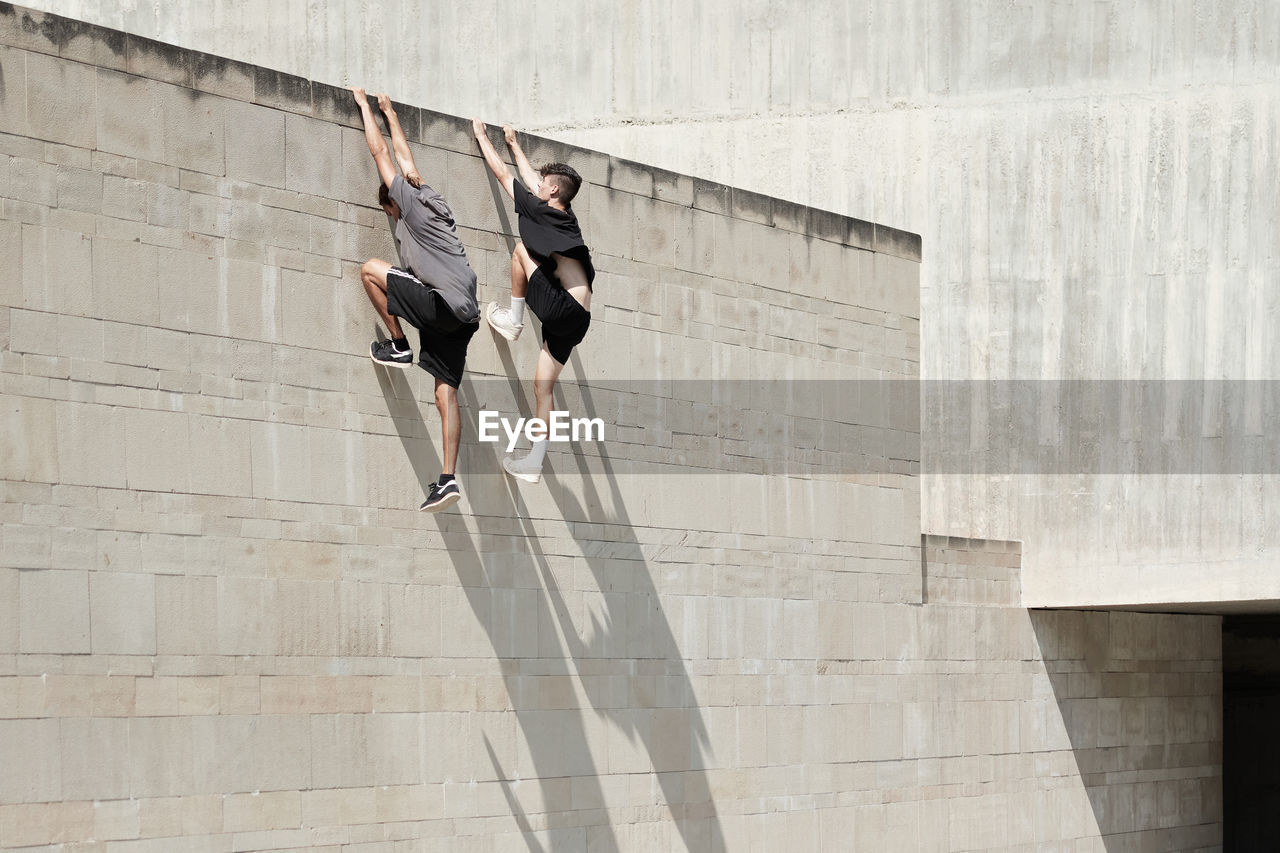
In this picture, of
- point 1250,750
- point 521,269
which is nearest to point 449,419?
point 521,269

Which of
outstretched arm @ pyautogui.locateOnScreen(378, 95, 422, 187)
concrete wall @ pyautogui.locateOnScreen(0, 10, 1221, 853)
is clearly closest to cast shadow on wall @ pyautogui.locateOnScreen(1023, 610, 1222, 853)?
concrete wall @ pyautogui.locateOnScreen(0, 10, 1221, 853)

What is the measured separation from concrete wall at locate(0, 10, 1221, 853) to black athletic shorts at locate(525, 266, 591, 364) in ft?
1.72

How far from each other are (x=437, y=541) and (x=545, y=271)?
175cm

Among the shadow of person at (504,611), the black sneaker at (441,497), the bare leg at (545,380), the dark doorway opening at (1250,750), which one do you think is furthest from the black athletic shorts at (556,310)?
the dark doorway opening at (1250,750)

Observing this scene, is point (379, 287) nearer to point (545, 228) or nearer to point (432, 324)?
point (432, 324)

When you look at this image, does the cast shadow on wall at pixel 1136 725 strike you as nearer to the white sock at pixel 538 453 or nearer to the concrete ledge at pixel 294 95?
the concrete ledge at pixel 294 95

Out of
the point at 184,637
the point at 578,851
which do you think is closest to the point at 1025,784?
the point at 578,851

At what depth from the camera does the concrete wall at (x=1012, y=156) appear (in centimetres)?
1620

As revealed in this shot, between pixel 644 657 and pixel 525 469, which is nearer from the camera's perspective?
pixel 525 469

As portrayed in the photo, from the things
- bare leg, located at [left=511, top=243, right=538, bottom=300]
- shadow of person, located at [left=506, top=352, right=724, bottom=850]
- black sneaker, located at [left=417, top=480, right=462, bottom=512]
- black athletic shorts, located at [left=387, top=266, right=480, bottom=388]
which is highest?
bare leg, located at [left=511, top=243, right=538, bottom=300]

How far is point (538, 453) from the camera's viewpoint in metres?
11.6

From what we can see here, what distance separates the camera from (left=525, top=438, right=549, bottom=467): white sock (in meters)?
11.6

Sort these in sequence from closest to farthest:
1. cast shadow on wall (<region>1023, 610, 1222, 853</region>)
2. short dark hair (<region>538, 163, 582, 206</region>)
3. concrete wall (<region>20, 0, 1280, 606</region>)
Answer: short dark hair (<region>538, 163, 582, 206</region>)
concrete wall (<region>20, 0, 1280, 606</region>)
cast shadow on wall (<region>1023, 610, 1222, 853</region>)

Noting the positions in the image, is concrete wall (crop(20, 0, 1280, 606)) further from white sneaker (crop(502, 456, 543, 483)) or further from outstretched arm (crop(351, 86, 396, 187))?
outstretched arm (crop(351, 86, 396, 187))
